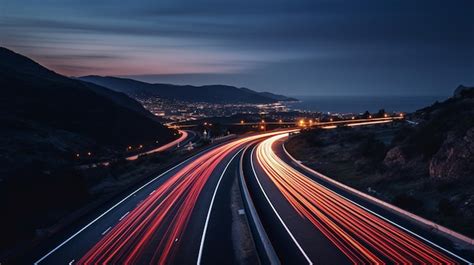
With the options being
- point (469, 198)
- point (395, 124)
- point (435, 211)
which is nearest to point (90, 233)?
point (435, 211)

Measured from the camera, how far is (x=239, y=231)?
65.6 feet

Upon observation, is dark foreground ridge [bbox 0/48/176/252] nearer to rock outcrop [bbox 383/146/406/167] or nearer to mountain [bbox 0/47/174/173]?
mountain [bbox 0/47/174/173]

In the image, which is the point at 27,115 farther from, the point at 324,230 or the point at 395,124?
the point at 324,230

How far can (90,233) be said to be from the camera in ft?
65.3

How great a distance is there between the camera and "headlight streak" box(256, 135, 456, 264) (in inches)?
582

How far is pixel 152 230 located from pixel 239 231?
4.09m

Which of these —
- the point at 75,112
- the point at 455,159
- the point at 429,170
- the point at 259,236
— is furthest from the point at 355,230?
the point at 75,112

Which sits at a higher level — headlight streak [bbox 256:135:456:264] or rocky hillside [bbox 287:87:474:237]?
rocky hillside [bbox 287:87:474:237]

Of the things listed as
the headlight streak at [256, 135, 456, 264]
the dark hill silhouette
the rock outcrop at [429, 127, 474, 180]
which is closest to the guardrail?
the headlight streak at [256, 135, 456, 264]

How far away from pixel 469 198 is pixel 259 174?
21869 mm

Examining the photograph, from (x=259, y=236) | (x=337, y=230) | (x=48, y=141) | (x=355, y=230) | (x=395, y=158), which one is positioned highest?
(x=395, y=158)

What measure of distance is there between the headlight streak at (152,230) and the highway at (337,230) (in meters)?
4.23

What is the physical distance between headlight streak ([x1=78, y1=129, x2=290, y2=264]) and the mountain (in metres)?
27.9

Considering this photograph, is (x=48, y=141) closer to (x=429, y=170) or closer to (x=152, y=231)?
(x=152, y=231)
